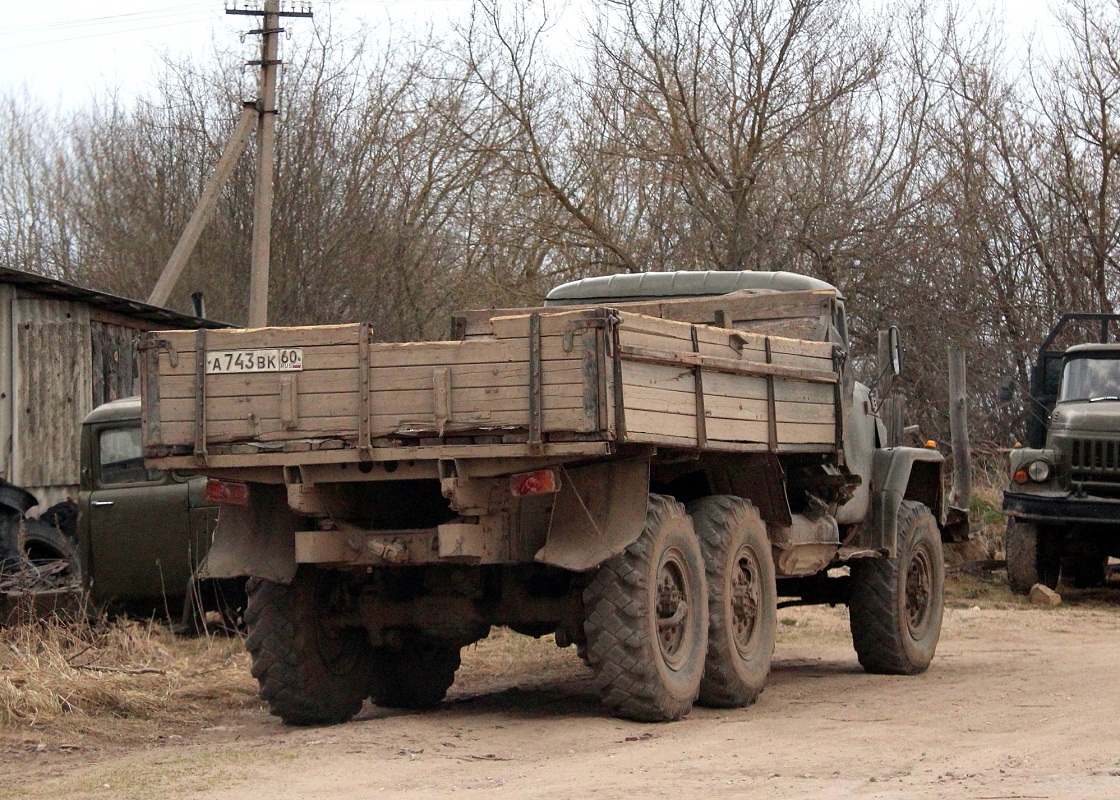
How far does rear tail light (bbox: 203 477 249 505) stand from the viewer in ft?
24.8

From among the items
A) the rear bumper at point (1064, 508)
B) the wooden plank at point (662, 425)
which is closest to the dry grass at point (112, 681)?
the wooden plank at point (662, 425)

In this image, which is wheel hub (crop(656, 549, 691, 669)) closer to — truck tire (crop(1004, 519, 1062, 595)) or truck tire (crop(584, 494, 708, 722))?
truck tire (crop(584, 494, 708, 722))

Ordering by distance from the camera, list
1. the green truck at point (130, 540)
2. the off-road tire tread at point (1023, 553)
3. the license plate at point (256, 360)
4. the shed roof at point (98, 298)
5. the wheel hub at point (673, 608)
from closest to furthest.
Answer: the license plate at point (256, 360) < the wheel hub at point (673, 608) < the green truck at point (130, 540) < the shed roof at point (98, 298) < the off-road tire tread at point (1023, 553)

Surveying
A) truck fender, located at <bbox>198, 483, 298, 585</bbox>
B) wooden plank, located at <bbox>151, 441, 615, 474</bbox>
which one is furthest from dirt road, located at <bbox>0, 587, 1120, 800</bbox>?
wooden plank, located at <bbox>151, 441, 615, 474</bbox>

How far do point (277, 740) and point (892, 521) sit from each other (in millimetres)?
4602

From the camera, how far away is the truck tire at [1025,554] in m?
15.2

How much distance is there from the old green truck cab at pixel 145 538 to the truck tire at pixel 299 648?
3163mm

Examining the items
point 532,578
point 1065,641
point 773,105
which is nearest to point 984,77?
point 773,105

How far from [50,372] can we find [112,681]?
25.5 feet

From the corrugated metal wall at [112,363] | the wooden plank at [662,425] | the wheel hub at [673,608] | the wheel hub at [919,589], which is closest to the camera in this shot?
the wooden plank at [662,425]

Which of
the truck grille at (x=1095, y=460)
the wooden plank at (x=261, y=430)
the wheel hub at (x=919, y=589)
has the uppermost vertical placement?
the wooden plank at (x=261, y=430)

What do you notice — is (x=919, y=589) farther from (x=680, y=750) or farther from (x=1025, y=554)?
(x=1025, y=554)

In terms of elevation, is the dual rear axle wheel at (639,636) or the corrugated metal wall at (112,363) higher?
the corrugated metal wall at (112,363)

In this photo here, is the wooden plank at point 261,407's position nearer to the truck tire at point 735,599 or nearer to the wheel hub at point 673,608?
the wheel hub at point 673,608
